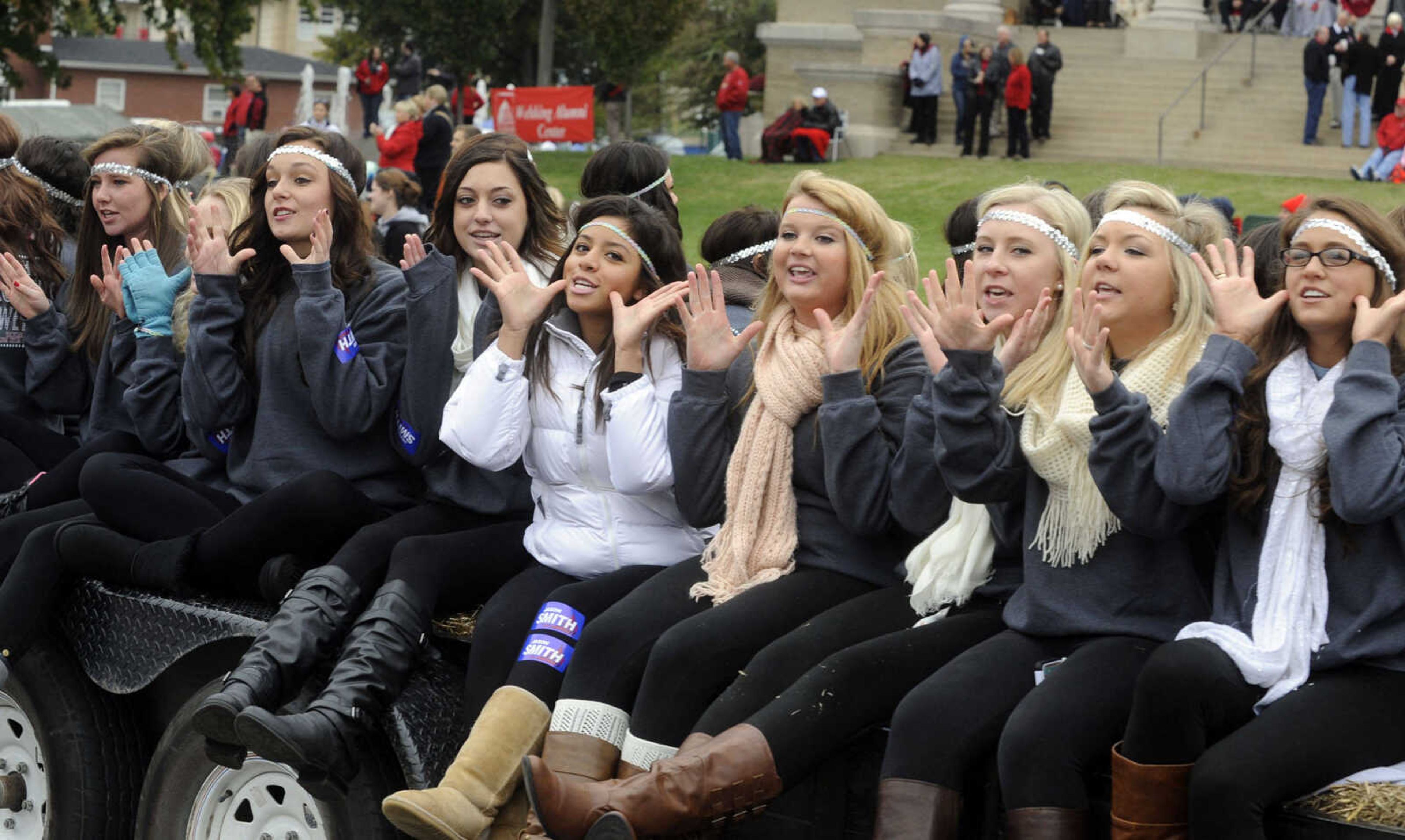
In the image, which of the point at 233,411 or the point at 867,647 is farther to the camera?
the point at 233,411

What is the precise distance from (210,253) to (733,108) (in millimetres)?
23072

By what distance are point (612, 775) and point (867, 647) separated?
2.41 feet

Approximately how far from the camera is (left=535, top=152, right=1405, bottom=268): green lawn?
64.3 feet

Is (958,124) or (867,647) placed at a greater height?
(958,124)

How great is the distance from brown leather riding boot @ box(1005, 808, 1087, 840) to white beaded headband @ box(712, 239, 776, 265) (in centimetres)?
269

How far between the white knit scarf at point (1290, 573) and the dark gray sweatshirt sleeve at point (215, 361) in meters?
3.10

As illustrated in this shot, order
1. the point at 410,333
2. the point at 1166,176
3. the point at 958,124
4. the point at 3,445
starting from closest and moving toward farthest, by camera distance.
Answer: the point at 410,333 → the point at 3,445 → the point at 1166,176 → the point at 958,124

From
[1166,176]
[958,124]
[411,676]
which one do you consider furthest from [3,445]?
[958,124]

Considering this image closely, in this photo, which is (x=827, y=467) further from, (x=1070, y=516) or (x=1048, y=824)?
(x=1048, y=824)

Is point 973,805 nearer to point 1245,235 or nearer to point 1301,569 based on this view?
point 1301,569

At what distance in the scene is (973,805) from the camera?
158 inches

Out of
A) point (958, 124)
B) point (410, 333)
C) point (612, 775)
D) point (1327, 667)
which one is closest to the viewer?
point (1327, 667)

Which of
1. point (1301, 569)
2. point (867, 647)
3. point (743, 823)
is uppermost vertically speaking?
point (1301, 569)

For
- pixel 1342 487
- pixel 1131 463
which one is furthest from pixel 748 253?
pixel 1342 487
